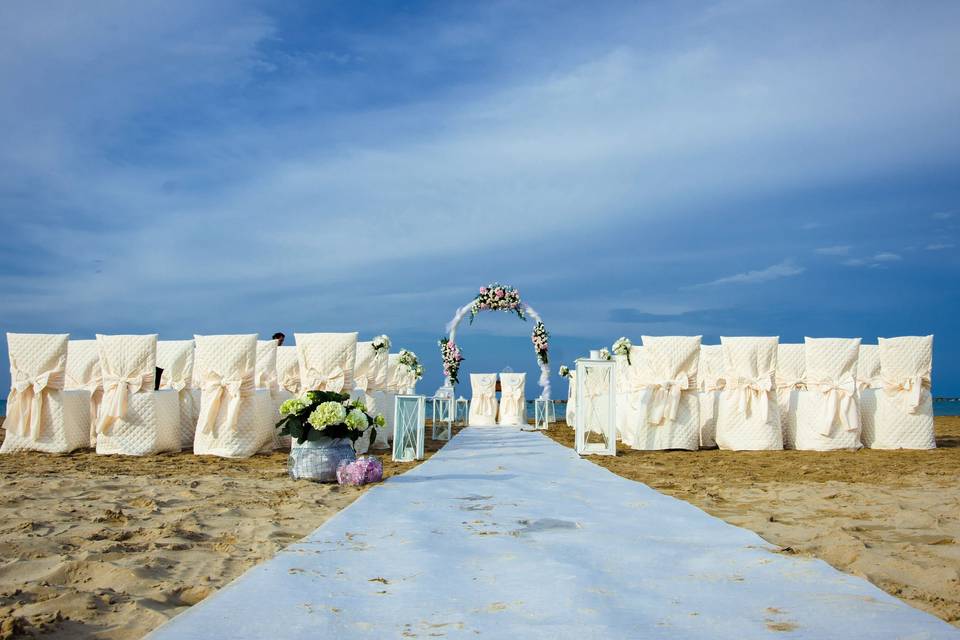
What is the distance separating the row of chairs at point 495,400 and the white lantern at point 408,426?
7.63 m

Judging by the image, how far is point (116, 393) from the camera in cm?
738

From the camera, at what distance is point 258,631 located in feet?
6.08

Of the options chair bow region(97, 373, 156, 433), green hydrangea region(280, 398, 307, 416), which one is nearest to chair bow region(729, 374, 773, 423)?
green hydrangea region(280, 398, 307, 416)

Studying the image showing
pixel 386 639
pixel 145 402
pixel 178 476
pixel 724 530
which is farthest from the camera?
pixel 145 402

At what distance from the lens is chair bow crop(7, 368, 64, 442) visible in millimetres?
7555

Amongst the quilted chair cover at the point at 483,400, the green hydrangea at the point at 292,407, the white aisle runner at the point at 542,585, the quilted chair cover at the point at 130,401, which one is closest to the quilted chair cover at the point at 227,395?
the quilted chair cover at the point at 130,401

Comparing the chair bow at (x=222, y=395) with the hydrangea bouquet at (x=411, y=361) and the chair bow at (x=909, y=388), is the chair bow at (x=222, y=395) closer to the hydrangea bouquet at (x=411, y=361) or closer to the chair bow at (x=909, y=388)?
the hydrangea bouquet at (x=411, y=361)

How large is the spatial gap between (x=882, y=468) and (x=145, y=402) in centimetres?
709

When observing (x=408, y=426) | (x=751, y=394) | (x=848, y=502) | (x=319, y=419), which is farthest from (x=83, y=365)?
(x=848, y=502)

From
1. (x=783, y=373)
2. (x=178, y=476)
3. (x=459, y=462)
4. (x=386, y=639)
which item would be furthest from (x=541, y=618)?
(x=783, y=373)

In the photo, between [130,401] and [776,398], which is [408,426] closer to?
[130,401]

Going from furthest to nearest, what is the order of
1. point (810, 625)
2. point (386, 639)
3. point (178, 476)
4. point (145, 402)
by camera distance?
1. point (145, 402)
2. point (178, 476)
3. point (810, 625)
4. point (386, 639)

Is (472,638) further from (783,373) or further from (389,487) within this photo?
(783,373)

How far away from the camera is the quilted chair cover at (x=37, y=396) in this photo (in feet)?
24.9
